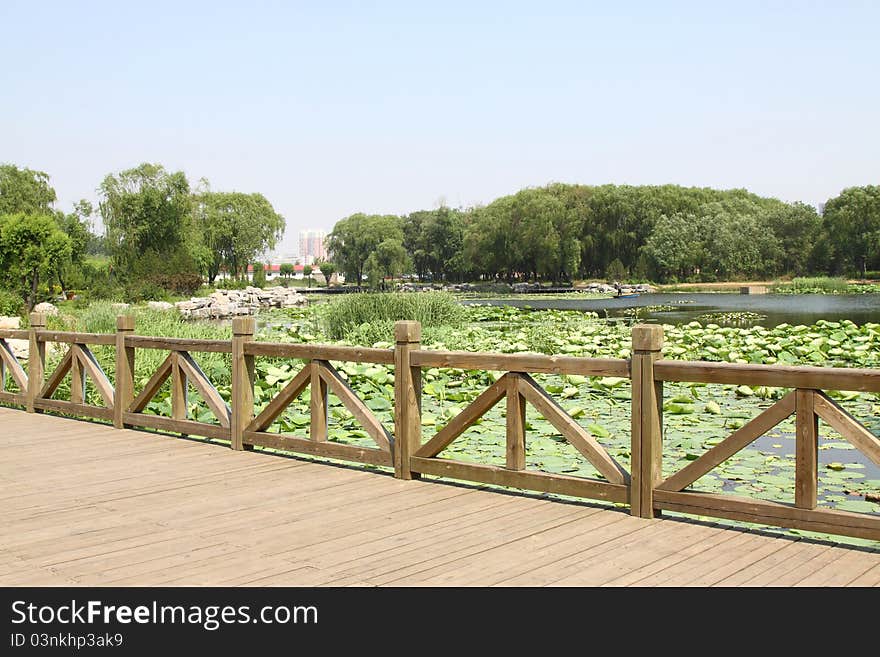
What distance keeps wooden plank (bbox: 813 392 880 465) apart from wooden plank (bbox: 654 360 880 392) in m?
0.09

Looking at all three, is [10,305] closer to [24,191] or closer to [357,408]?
[357,408]

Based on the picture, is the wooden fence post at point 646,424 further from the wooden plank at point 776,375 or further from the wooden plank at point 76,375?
the wooden plank at point 76,375

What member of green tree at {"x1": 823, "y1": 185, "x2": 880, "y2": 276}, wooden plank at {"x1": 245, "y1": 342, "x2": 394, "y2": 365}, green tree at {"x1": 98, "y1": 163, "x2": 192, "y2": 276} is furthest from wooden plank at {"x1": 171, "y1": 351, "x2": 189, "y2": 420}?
green tree at {"x1": 823, "y1": 185, "x2": 880, "y2": 276}

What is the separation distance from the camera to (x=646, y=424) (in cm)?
→ 523

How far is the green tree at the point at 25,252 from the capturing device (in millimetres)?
34969

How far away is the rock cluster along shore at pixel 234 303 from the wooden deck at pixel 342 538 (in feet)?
117

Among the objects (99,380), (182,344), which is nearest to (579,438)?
(182,344)

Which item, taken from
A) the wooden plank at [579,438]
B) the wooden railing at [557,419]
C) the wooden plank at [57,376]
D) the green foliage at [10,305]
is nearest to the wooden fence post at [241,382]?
the wooden railing at [557,419]

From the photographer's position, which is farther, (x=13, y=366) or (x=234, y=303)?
(x=234, y=303)

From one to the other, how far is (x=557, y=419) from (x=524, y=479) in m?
0.52

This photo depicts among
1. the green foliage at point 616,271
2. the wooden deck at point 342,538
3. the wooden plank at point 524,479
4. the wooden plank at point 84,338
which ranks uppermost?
the green foliage at point 616,271

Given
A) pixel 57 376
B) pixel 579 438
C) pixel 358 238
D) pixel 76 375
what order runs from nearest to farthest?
pixel 579 438 → pixel 76 375 → pixel 57 376 → pixel 358 238

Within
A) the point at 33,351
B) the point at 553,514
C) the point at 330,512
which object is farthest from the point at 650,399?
the point at 33,351
